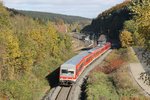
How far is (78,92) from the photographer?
47969mm

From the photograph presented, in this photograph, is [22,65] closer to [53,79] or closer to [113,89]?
[53,79]

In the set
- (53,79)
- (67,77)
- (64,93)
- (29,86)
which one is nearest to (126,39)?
(53,79)

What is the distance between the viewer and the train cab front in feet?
165

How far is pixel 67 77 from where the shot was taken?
5009cm

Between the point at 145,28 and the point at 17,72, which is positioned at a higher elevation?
the point at 145,28

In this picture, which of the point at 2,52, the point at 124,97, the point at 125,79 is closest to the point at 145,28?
the point at 124,97

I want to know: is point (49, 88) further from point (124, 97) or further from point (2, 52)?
point (124, 97)

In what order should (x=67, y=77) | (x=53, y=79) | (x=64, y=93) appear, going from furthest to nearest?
(x=53, y=79) < (x=67, y=77) < (x=64, y=93)

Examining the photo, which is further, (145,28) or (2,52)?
(2,52)

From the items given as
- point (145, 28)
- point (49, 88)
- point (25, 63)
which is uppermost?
point (145, 28)

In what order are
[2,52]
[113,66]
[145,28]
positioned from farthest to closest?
1. [113,66]
2. [2,52]
3. [145,28]

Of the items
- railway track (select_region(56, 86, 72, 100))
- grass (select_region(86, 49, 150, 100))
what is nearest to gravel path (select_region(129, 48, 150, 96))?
grass (select_region(86, 49, 150, 100))

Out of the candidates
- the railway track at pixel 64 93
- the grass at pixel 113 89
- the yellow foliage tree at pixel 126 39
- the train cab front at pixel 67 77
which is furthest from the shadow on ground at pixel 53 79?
the yellow foliage tree at pixel 126 39

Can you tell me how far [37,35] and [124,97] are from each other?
88.3 ft
